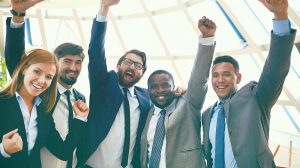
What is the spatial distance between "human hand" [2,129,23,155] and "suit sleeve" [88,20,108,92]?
41.5 inches

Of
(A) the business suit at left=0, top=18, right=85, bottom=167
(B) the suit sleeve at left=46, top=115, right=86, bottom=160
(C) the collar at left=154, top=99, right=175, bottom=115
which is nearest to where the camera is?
(A) the business suit at left=0, top=18, right=85, bottom=167

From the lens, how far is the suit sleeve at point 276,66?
2.48 metres

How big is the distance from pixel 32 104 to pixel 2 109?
0.25 meters

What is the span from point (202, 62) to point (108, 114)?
106 centimetres

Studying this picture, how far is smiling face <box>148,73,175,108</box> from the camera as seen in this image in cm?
331

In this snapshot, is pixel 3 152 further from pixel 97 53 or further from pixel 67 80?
pixel 97 53

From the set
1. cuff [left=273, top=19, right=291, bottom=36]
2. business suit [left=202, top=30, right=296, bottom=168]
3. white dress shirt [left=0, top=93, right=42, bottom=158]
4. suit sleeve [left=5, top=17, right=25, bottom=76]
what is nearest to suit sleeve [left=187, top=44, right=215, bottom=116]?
business suit [left=202, top=30, right=296, bottom=168]

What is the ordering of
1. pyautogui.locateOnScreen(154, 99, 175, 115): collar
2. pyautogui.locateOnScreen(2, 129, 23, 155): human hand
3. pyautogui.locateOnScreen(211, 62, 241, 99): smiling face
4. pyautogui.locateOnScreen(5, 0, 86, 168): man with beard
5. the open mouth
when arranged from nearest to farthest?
pyautogui.locateOnScreen(2, 129, 23, 155): human hand → pyautogui.locateOnScreen(5, 0, 86, 168): man with beard → pyautogui.locateOnScreen(211, 62, 241, 99): smiling face → pyautogui.locateOnScreen(154, 99, 175, 115): collar → the open mouth

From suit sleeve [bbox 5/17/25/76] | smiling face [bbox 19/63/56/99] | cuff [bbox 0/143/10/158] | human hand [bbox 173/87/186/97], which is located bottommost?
cuff [bbox 0/143/10/158]

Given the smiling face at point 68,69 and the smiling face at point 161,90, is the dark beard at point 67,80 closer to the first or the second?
Answer: the smiling face at point 68,69

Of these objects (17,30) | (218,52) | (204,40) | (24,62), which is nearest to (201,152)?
(204,40)

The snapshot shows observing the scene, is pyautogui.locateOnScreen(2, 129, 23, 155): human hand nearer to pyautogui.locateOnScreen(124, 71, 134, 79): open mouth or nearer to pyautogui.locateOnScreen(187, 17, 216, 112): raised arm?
pyautogui.locateOnScreen(124, 71, 134, 79): open mouth

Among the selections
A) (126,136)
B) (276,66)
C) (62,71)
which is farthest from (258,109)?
(62,71)

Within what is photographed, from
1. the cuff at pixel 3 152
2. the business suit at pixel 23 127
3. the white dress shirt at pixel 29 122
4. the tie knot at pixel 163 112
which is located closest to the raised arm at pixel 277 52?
the tie knot at pixel 163 112
